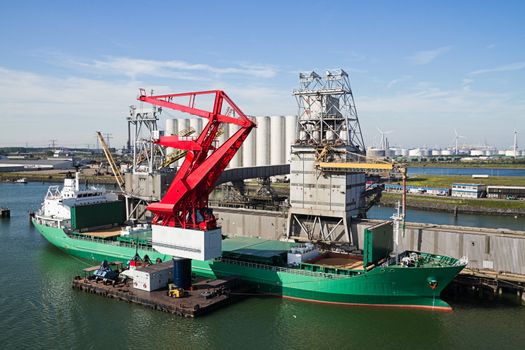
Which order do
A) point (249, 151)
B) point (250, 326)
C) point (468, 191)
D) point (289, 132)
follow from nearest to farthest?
point (250, 326)
point (468, 191)
point (289, 132)
point (249, 151)

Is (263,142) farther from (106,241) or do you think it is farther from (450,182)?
(106,241)

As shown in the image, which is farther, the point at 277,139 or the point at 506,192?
the point at 277,139

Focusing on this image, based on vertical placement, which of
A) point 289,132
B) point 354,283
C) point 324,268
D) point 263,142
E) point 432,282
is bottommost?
point 354,283

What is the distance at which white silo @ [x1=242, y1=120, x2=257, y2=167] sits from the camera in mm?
96312

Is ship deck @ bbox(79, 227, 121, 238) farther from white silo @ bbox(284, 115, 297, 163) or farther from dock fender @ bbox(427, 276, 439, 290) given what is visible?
white silo @ bbox(284, 115, 297, 163)

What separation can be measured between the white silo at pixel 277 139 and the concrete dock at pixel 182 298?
62.3 metres

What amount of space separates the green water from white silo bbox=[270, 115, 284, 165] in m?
64.3

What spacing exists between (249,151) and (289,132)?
10914 millimetres

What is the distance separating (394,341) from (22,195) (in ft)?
276

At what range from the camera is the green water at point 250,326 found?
23.2 metres

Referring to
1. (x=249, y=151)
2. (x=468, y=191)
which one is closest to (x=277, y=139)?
(x=249, y=151)

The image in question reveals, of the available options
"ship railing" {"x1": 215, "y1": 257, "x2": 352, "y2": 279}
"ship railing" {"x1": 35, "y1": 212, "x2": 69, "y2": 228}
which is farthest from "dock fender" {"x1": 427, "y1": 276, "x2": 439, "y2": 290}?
"ship railing" {"x1": 35, "y1": 212, "x2": 69, "y2": 228}

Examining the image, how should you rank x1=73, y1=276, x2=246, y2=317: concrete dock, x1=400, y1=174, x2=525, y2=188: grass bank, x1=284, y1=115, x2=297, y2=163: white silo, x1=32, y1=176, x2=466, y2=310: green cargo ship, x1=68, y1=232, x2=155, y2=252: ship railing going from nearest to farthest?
1. x1=73, y1=276, x2=246, y2=317: concrete dock
2. x1=32, y1=176, x2=466, y2=310: green cargo ship
3. x1=68, y1=232, x2=155, y2=252: ship railing
4. x1=284, y1=115, x2=297, y2=163: white silo
5. x1=400, y1=174, x2=525, y2=188: grass bank

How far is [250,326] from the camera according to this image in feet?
82.7
